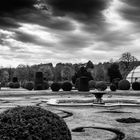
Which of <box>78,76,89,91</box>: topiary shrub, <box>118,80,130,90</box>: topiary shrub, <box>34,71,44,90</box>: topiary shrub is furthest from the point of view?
<box>118,80,130,90</box>: topiary shrub

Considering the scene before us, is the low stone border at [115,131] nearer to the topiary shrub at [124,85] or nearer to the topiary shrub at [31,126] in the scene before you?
the topiary shrub at [31,126]

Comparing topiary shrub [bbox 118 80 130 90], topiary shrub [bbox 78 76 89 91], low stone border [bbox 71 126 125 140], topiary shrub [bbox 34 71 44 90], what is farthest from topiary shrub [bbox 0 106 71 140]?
topiary shrub [bbox 118 80 130 90]

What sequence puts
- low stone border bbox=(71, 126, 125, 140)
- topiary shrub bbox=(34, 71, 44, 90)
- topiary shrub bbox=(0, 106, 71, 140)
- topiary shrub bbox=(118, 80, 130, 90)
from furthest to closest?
1. topiary shrub bbox=(118, 80, 130, 90)
2. topiary shrub bbox=(34, 71, 44, 90)
3. low stone border bbox=(71, 126, 125, 140)
4. topiary shrub bbox=(0, 106, 71, 140)

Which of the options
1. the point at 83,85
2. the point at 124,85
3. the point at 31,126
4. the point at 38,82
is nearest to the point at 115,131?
the point at 31,126

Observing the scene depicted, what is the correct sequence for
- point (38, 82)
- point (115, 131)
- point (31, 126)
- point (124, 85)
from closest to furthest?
point (31, 126), point (115, 131), point (38, 82), point (124, 85)

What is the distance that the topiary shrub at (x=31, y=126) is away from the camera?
3717 millimetres

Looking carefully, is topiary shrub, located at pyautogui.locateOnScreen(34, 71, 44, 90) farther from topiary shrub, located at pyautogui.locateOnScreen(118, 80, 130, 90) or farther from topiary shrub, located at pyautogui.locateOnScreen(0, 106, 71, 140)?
topiary shrub, located at pyautogui.locateOnScreen(0, 106, 71, 140)

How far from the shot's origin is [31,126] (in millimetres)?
3768

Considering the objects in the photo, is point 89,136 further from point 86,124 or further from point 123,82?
point 123,82

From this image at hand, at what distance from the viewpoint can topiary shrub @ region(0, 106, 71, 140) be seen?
3717 millimetres

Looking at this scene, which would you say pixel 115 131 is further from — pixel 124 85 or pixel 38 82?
pixel 124 85

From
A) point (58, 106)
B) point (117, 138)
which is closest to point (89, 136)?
point (117, 138)

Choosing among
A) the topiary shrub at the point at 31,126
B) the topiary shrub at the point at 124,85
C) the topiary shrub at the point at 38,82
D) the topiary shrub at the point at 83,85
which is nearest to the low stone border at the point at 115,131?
the topiary shrub at the point at 31,126

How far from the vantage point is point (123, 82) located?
124 ft
